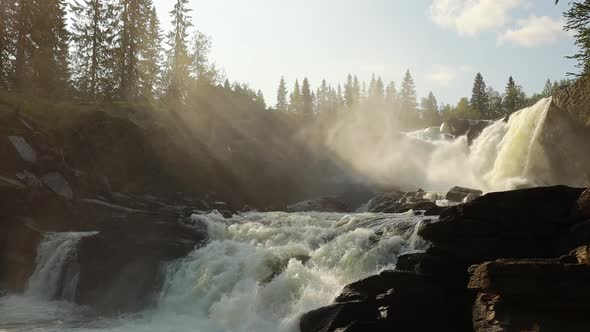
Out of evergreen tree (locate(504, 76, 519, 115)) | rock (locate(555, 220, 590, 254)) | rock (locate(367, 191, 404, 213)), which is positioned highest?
evergreen tree (locate(504, 76, 519, 115))

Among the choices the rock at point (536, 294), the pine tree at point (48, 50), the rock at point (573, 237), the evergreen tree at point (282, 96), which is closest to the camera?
the rock at point (536, 294)

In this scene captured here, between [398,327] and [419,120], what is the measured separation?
12732 centimetres

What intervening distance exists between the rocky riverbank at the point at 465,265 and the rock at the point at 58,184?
22118mm

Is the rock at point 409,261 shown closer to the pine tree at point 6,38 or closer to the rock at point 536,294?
the rock at point 536,294

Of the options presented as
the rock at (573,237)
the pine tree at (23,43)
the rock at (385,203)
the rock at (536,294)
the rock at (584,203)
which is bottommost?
the rock at (536,294)

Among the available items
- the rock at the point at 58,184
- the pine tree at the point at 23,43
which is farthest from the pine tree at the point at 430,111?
the rock at the point at 58,184

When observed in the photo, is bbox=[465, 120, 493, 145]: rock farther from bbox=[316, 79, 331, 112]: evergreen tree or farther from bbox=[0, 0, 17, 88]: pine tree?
bbox=[316, 79, 331, 112]: evergreen tree

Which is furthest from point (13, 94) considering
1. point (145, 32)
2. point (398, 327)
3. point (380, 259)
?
point (398, 327)

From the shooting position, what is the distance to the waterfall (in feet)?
73.6

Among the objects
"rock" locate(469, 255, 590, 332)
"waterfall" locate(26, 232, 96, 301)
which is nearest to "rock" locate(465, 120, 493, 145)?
"waterfall" locate(26, 232, 96, 301)

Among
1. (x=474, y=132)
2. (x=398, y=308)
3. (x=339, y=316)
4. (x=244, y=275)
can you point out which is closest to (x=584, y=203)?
(x=398, y=308)

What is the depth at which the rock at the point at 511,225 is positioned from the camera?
12.9 m

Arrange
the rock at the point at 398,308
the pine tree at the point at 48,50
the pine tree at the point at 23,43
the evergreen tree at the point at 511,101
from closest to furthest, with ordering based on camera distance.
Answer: the rock at the point at 398,308, the pine tree at the point at 23,43, the pine tree at the point at 48,50, the evergreen tree at the point at 511,101

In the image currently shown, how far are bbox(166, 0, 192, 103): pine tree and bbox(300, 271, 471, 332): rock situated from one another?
183 ft
